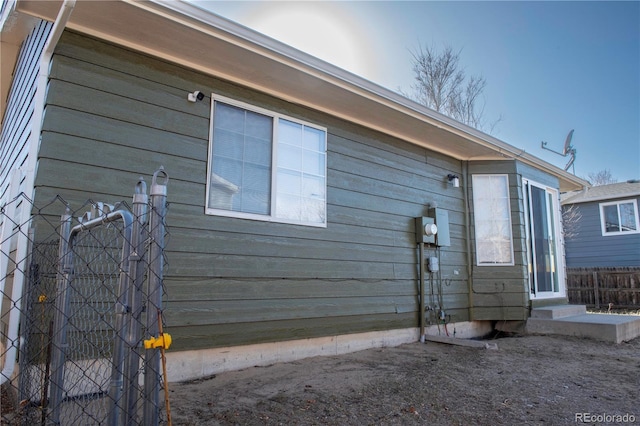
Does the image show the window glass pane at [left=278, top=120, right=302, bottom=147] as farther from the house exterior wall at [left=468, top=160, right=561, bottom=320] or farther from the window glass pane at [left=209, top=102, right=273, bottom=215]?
the house exterior wall at [left=468, top=160, right=561, bottom=320]

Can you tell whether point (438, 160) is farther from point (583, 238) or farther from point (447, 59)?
point (583, 238)

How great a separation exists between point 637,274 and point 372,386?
9.89m

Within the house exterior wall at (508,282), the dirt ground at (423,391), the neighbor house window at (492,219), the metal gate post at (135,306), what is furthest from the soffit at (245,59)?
the dirt ground at (423,391)

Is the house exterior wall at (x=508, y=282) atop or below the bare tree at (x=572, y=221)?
below

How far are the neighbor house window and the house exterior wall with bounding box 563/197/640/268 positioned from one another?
8486 mm

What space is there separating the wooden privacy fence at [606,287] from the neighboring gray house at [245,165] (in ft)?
19.6

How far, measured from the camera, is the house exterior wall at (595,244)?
12164mm

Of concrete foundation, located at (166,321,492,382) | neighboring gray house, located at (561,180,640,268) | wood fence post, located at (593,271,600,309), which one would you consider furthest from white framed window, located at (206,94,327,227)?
neighboring gray house, located at (561,180,640,268)

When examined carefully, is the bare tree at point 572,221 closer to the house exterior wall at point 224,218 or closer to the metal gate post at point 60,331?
the house exterior wall at point 224,218

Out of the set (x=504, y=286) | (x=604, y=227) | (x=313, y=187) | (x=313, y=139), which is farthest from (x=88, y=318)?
(x=604, y=227)

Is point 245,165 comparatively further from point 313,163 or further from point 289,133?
point 313,163

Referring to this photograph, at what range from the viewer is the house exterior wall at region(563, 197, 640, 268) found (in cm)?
1216

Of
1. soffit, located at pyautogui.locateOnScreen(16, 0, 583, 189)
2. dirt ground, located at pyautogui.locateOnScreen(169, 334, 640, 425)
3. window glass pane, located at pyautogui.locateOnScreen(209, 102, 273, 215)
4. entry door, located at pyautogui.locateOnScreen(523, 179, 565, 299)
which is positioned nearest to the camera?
dirt ground, located at pyautogui.locateOnScreen(169, 334, 640, 425)

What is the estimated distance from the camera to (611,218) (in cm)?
1275
